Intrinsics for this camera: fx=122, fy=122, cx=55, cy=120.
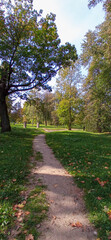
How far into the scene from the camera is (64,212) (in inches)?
113

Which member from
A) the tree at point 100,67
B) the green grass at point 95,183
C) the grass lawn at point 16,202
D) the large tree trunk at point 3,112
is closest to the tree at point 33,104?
the large tree trunk at point 3,112

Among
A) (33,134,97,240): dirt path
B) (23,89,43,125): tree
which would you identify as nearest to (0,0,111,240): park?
(33,134,97,240): dirt path

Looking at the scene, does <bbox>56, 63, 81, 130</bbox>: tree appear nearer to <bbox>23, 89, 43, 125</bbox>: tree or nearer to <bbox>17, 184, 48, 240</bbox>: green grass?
<bbox>23, 89, 43, 125</bbox>: tree

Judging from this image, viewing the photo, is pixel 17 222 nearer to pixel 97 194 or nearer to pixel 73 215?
pixel 73 215

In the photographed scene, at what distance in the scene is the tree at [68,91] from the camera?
81.3 ft

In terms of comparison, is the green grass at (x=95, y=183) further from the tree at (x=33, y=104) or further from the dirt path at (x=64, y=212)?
the tree at (x=33, y=104)

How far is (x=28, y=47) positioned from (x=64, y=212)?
490 inches

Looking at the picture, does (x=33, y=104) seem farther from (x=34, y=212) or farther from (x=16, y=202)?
(x=34, y=212)

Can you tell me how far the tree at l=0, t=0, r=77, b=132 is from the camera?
35.7 feet

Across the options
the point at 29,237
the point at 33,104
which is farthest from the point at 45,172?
the point at 33,104

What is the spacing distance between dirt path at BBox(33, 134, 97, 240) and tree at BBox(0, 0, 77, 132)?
34.3 feet

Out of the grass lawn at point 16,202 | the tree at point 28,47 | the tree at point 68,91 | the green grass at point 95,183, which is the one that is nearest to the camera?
the grass lawn at point 16,202

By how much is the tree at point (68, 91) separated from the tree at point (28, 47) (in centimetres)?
1198

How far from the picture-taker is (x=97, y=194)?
3.40 metres
